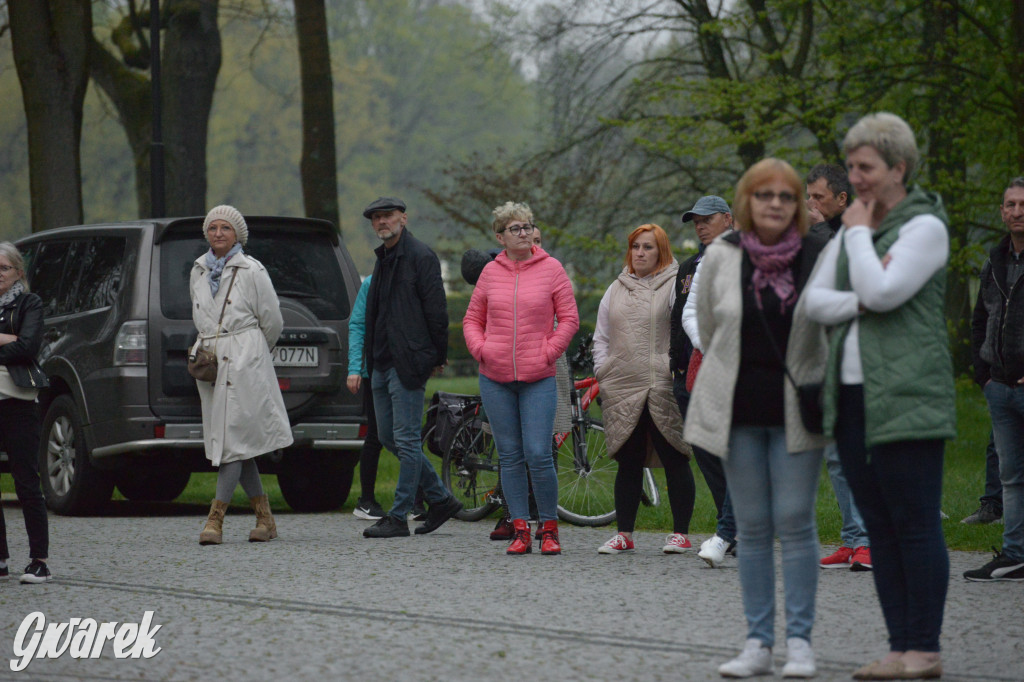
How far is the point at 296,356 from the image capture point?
10039mm

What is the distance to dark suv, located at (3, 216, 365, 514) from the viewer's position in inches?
379

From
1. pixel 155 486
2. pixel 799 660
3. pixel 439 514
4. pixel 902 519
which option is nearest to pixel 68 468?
pixel 155 486

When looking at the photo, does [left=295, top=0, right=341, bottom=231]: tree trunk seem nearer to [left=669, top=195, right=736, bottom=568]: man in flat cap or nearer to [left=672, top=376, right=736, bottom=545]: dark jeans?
[left=669, top=195, right=736, bottom=568]: man in flat cap

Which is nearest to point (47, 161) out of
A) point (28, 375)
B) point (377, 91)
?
point (28, 375)

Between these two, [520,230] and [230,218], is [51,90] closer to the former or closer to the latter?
[230,218]

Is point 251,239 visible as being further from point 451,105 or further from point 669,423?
point 451,105

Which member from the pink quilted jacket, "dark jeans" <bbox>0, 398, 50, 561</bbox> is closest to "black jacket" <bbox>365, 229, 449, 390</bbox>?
the pink quilted jacket

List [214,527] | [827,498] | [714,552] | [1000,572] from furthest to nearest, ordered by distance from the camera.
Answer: [827,498] → [214,527] → [714,552] → [1000,572]

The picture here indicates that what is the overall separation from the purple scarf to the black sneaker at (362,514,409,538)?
4359mm

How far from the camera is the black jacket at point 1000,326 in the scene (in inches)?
275

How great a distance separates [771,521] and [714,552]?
2.45m

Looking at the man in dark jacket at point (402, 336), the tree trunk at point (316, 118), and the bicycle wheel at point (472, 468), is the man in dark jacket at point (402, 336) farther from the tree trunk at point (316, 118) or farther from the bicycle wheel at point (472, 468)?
→ the tree trunk at point (316, 118)

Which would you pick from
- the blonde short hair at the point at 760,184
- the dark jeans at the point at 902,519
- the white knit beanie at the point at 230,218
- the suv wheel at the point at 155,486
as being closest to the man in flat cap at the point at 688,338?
the white knit beanie at the point at 230,218

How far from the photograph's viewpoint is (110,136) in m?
57.8
